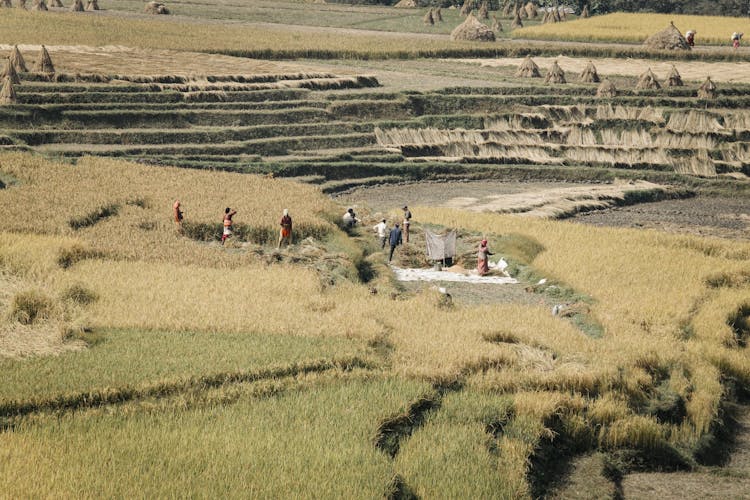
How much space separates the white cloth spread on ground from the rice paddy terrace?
13.8m

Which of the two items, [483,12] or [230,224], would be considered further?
[483,12]

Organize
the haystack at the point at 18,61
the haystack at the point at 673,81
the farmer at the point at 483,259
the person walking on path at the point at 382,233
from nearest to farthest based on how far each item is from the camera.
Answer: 1. the farmer at the point at 483,259
2. the person walking on path at the point at 382,233
3. the haystack at the point at 18,61
4. the haystack at the point at 673,81

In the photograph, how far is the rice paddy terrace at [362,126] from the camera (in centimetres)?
4106

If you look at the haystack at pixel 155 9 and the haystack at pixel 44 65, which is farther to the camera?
the haystack at pixel 155 9

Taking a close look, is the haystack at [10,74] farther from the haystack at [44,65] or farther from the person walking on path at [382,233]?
the person walking on path at [382,233]

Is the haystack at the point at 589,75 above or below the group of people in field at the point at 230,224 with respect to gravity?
above

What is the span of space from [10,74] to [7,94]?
173cm

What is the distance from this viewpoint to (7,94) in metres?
41.2

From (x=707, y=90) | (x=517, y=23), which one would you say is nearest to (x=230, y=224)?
(x=707, y=90)

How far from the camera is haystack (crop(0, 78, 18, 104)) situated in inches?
1617

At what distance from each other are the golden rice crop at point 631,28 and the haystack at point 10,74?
45.4 m

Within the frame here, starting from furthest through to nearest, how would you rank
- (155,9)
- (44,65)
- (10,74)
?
(155,9)
(44,65)
(10,74)

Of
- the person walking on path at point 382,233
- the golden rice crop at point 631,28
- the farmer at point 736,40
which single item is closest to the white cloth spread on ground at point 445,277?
the person walking on path at point 382,233

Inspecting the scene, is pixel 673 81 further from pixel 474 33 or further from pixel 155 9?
pixel 155 9
